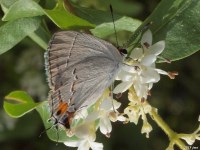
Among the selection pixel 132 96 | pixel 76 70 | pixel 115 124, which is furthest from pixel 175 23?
pixel 115 124

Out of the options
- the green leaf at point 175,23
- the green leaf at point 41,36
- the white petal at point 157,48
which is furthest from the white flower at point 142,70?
the green leaf at point 41,36

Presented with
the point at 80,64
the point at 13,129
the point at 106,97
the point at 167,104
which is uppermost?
the point at 80,64

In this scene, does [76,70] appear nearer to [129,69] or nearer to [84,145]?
[129,69]

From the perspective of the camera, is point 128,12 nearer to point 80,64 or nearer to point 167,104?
point 167,104

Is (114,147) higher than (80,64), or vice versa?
(80,64)

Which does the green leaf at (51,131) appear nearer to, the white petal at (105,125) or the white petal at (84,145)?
the white petal at (84,145)

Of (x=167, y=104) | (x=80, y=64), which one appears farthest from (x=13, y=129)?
(x=80, y=64)

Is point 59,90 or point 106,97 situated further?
point 106,97

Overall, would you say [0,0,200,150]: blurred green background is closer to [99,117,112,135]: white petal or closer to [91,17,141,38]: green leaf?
[91,17,141,38]: green leaf
